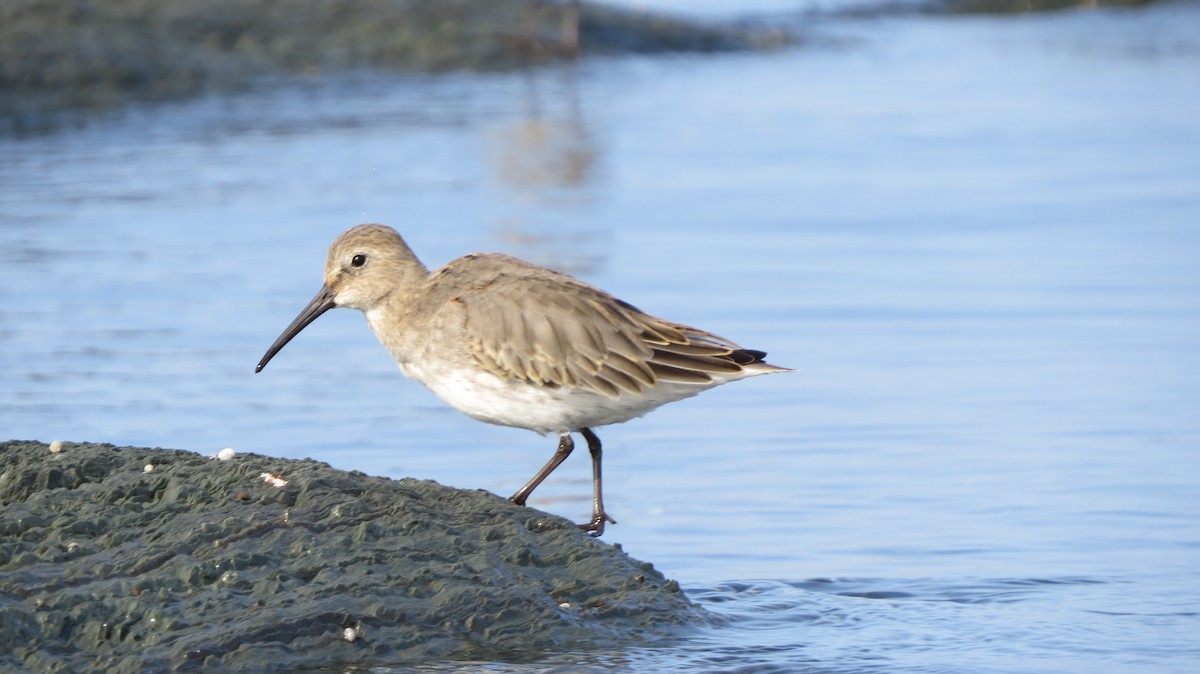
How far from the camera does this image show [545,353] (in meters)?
6.59

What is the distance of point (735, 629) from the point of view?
6.73 metres

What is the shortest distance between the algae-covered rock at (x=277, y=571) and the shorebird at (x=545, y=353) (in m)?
0.37

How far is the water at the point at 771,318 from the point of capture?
294 inches

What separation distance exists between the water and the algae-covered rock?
203mm

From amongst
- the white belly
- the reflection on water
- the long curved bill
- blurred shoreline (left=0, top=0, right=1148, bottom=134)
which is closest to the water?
the reflection on water

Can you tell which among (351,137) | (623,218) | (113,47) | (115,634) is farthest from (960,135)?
(115,634)

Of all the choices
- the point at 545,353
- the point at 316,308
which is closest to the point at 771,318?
the point at 316,308

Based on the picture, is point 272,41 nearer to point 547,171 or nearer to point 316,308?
point 547,171

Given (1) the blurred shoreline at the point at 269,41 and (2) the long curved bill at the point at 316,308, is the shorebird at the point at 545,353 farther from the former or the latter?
(1) the blurred shoreline at the point at 269,41

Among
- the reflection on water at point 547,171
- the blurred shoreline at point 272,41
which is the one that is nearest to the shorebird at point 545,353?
the reflection on water at point 547,171

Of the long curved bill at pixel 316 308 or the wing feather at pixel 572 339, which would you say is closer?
the wing feather at pixel 572 339

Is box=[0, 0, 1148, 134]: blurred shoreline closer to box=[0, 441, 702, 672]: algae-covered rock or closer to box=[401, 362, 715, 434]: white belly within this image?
box=[401, 362, 715, 434]: white belly

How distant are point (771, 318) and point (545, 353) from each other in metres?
4.82

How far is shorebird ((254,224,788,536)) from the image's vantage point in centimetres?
659
